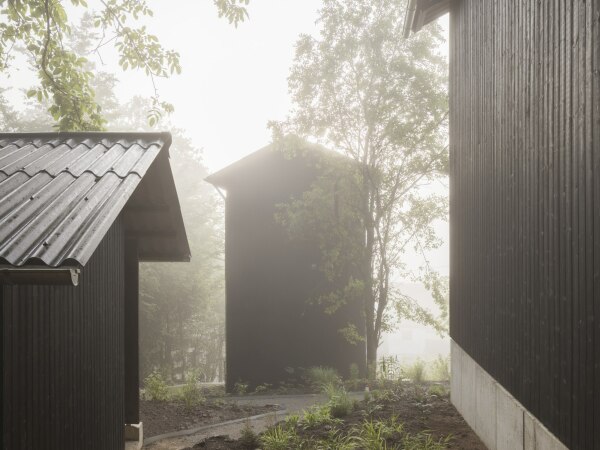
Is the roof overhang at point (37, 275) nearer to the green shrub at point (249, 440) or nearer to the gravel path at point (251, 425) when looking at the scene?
the green shrub at point (249, 440)

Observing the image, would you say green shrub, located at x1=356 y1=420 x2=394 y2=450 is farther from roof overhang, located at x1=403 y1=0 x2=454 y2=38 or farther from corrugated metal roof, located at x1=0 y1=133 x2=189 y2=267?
roof overhang, located at x1=403 y1=0 x2=454 y2=38

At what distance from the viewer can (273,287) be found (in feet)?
59.5

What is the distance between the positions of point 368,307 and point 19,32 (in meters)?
11.9

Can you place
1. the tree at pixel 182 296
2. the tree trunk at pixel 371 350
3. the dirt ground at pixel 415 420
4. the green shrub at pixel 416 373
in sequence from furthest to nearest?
1. the tree at pixel 182 296
2. the tree trunk at pixel 371 350
3. the green shrub at pixel 416 373
4. the dirt ground at pixel 415 420

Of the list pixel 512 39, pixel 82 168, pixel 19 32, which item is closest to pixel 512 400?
pixel 512 39

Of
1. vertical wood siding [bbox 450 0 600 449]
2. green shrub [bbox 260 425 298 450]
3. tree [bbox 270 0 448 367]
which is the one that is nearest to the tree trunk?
tree [bbox 270 0 448 367]

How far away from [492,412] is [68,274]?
5568 mm

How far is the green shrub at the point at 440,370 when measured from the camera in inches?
635

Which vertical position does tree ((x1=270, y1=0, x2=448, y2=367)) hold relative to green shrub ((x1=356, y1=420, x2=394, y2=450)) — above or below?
above

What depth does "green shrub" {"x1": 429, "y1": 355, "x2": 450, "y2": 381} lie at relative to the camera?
1612cm

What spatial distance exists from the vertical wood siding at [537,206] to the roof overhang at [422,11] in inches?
46.3

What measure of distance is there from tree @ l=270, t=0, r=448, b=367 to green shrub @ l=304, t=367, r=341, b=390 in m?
1.74

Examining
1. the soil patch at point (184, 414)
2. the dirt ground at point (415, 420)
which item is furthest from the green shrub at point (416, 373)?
the dirt ground at point (415, 420)

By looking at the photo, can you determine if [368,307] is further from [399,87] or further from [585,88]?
[585,88]
